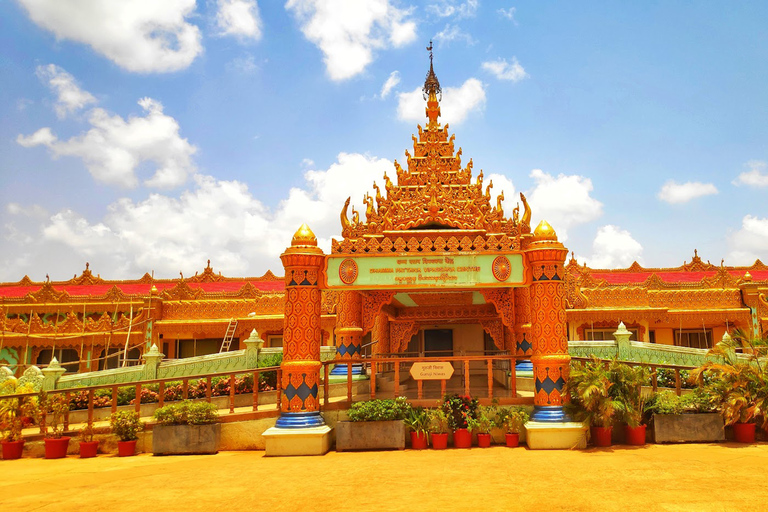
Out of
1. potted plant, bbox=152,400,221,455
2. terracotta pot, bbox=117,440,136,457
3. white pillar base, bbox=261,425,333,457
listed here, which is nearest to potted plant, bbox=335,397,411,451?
white pillar base, bbox=261,425,333,457

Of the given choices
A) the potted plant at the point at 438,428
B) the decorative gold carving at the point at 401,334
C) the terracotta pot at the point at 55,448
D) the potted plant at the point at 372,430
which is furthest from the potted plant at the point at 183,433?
the decorative gold carving at the point at 401,334

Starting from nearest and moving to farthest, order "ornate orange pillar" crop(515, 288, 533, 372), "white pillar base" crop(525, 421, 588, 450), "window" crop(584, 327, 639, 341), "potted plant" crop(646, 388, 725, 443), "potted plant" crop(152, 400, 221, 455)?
"white pillar base" crop(525, 421, 588, 450)
"potted plant" crop(646, 388, 725, 443)
"potted plant" crop(152, 400, 221, 455)
"ornate orange pillar" crop(515, 288, 533, 372)
"window" crop(584, 327, 639, 341)

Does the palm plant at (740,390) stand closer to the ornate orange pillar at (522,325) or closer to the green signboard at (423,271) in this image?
the ornate orange pillar at (522,325)

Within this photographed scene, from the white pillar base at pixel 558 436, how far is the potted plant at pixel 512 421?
0.35 metres

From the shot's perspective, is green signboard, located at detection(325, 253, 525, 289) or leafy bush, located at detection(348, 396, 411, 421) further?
green signboard, located at detection(325, 253, 525, 289)

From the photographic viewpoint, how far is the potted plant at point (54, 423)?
1122 cm

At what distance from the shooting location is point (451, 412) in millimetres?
10734

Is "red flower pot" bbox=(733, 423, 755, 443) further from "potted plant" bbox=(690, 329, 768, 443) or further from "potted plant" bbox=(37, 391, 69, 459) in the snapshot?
"potted plant" bbox=(37, 391, 69, 459)

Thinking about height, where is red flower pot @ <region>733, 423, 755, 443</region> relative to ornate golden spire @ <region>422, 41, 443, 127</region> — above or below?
below

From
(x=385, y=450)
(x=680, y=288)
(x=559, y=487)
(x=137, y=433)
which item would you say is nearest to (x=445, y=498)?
(x=559, y=487)

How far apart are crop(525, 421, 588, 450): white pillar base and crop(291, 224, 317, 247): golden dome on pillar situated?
5.31m

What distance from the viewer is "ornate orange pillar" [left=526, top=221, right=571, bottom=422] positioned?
1045 cm

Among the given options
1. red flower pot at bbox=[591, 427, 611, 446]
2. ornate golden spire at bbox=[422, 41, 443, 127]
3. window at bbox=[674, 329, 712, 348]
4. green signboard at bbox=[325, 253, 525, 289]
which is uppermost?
ornate golden spire at bbox=[422, 41, 443, 127]

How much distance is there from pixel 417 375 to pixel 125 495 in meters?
5.52
